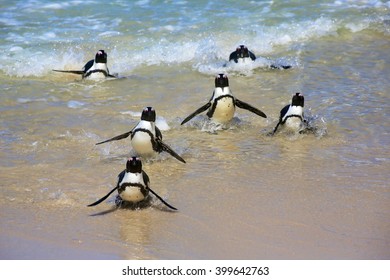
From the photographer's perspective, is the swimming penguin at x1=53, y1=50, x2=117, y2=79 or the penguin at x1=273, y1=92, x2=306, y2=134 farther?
the swimming penguin at x1=53, y1=50, x2=117, y2=79

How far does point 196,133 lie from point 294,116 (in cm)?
84

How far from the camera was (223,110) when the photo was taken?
22.9 ft

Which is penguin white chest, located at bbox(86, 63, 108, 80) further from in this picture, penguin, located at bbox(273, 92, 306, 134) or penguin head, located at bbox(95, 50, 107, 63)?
penguin, located at bbox(273, 92, 306, 134)

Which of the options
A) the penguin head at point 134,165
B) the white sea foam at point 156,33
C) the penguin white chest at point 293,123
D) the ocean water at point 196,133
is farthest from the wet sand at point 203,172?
the white sea foam at point 156,33

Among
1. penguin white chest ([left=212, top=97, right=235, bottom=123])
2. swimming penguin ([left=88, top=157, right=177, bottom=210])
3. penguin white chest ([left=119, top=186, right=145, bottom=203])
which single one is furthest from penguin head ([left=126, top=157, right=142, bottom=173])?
penguin white chest ([left=212, top=97, right=235, bottom=123])

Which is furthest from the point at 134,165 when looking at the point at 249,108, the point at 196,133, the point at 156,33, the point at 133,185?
the point at 156,33

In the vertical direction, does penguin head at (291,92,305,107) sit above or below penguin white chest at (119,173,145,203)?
above

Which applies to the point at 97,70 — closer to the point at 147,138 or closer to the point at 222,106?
the point at 222,106

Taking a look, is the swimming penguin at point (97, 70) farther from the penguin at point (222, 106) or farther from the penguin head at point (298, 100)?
the penguin head at point (298, 100)

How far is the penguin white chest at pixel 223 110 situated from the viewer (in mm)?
6973

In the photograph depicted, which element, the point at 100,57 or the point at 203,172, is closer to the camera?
the point at 203,172

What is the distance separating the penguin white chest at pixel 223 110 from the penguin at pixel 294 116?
0.51 metres

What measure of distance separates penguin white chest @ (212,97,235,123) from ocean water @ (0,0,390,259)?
0.09 m

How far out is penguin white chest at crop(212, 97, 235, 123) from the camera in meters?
6.97
